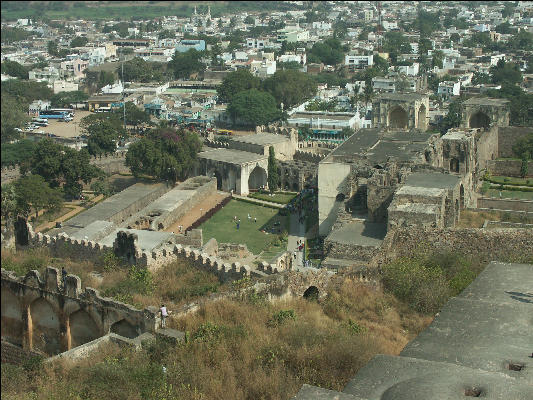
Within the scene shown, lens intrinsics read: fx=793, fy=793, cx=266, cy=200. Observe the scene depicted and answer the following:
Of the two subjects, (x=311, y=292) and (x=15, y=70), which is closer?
(x=311, y=292)

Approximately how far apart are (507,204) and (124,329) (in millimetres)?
17247

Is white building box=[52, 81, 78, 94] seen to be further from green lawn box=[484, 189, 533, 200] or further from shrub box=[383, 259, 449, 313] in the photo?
shrub box=[383, 259, 449, 313]

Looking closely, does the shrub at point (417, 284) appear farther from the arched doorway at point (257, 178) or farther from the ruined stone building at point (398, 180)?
the arched doorway at point (257, 178)

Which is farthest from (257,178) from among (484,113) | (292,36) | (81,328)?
(292,36)

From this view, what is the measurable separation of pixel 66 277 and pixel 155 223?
13.9m

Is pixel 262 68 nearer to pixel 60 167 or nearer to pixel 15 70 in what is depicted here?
pixel 15 70

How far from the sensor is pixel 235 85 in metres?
63.4

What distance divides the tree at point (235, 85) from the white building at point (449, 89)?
14569 millimetres

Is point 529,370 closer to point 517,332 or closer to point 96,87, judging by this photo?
point 517,332

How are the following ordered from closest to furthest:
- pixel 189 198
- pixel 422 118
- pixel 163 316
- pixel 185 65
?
pixel 163 316
pixel 189 198
pixel 422 118
pixel 185 65

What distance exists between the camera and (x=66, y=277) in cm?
1677

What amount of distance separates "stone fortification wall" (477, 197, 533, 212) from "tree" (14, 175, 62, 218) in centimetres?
1727

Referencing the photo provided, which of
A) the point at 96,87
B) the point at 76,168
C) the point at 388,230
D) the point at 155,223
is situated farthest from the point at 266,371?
the point at 96,87

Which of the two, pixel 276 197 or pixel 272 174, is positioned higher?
pixel 272 174
